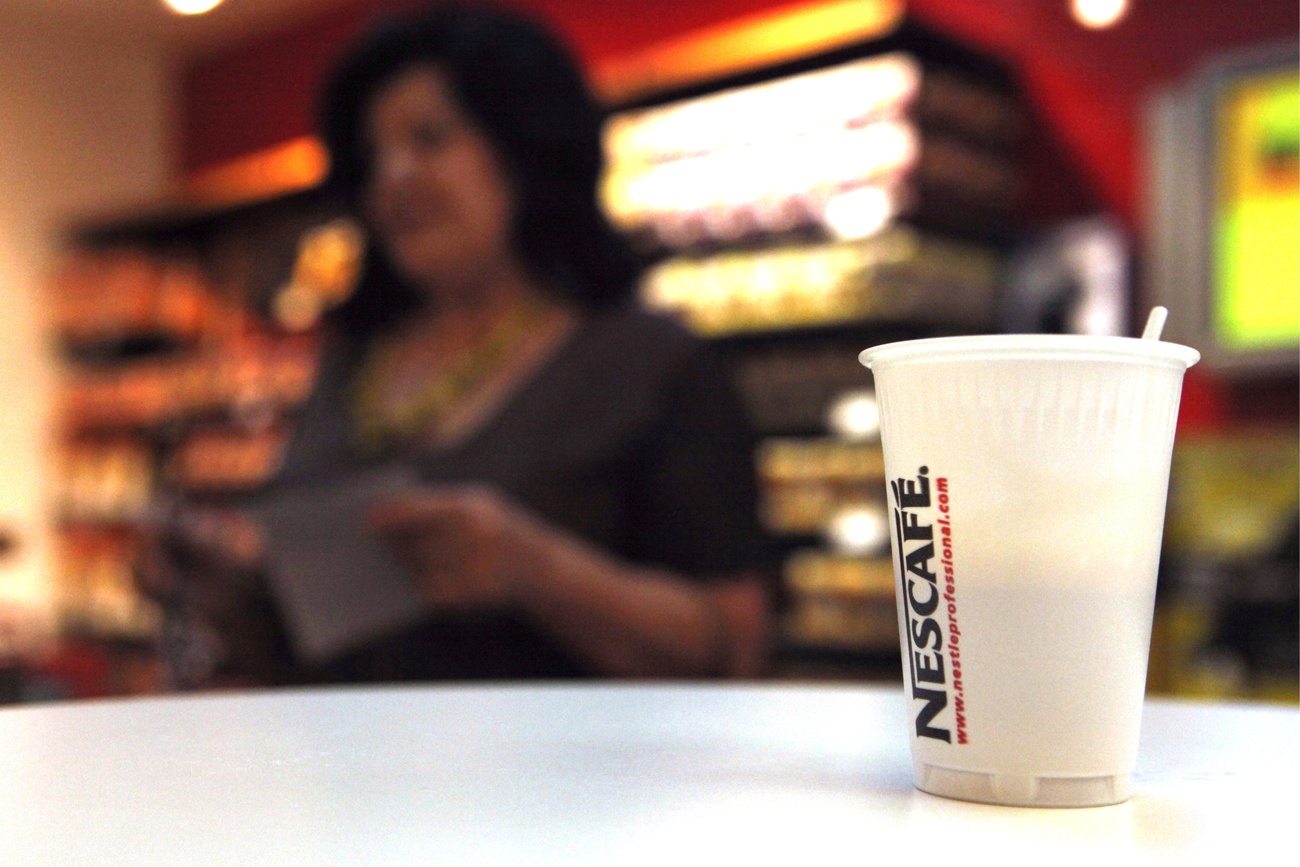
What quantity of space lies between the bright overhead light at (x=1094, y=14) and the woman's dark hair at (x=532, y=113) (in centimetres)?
238

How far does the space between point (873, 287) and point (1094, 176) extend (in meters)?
0.79

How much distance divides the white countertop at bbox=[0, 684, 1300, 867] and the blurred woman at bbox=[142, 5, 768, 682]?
29.8 inches

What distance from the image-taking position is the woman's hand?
1507 millimetres

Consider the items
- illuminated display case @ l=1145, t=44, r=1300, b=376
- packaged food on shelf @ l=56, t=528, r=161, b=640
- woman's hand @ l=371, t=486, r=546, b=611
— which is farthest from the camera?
packaged food on shelf @ l=56, t=528, r=161, b=640

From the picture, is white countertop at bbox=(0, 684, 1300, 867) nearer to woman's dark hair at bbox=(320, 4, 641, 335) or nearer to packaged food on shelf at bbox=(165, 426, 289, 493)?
woman's dark hair at bbox=(320, 4, 641, 335)

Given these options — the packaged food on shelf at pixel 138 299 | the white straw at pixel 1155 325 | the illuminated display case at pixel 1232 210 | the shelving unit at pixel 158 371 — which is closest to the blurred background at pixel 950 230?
the illuminated display case at pixel 1232 210

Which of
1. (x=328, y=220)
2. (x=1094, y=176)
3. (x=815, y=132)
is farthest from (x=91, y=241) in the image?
(x=1094, y=176)

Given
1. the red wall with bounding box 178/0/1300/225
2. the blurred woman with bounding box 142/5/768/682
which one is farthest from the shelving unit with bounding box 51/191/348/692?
the blurred woman with bounding box 142/5/768/682

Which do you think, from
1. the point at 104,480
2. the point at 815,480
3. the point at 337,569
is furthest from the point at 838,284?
the point at 104,480

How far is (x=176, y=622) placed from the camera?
1.87 metres

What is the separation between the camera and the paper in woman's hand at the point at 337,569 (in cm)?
159

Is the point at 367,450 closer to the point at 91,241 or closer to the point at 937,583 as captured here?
the point at 937,583

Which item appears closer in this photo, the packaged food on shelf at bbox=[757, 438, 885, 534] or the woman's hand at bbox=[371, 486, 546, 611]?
the woman's hand at bbox=[371, 486, 546, 611]

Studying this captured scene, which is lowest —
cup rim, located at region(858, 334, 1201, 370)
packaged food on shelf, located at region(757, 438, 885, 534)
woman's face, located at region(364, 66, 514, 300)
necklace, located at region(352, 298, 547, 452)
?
packaged food on shelf, located at region(757, 438, 885, 534)
